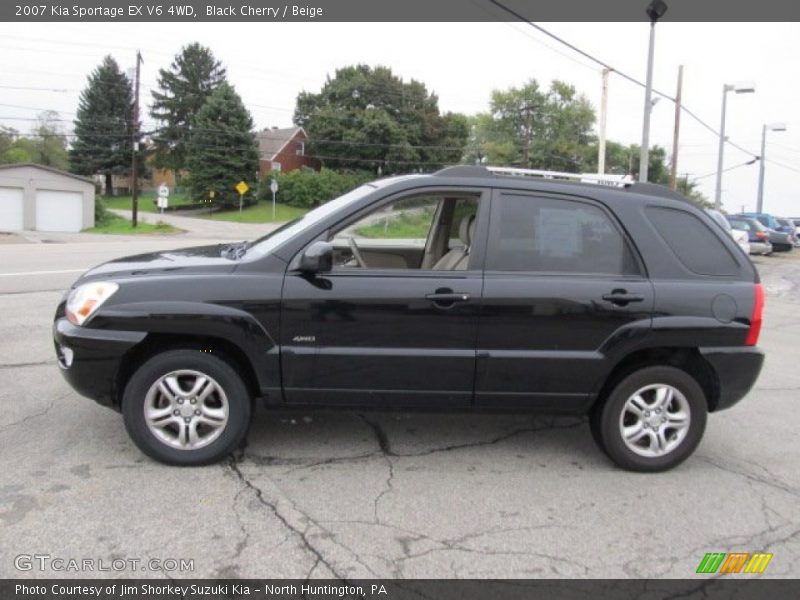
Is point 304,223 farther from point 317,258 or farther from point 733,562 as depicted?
point 733,562

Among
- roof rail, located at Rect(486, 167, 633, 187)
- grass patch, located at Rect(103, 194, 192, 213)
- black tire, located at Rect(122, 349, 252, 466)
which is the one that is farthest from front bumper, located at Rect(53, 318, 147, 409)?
grass patch, located at Rect(103, 194, 192, 213)

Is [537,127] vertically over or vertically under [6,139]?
over

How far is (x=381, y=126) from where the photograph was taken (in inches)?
2756

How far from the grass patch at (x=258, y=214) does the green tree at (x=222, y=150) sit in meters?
1.91

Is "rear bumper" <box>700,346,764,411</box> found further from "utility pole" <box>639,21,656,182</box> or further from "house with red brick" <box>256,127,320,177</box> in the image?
"house with red brick" <box>256,127,320,177</box>

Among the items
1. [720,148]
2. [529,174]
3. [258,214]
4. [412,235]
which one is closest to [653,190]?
[529,174]

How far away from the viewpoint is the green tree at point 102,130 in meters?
70.0

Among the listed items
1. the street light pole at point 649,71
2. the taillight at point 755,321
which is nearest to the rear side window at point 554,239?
the taillight at point 755,321

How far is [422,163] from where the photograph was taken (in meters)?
73.8

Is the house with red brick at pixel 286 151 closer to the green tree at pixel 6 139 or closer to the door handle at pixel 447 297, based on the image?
the green tree at pixel 6 139

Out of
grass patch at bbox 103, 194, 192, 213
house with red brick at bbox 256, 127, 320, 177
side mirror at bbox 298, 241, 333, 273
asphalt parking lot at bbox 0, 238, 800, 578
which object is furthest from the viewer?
house with red brick at bbox 256, 127, 320, 177

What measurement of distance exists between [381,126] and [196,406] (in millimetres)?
68863

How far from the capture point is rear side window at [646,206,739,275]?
4.06 meters

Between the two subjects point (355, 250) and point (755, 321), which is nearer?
point (755, 321)
